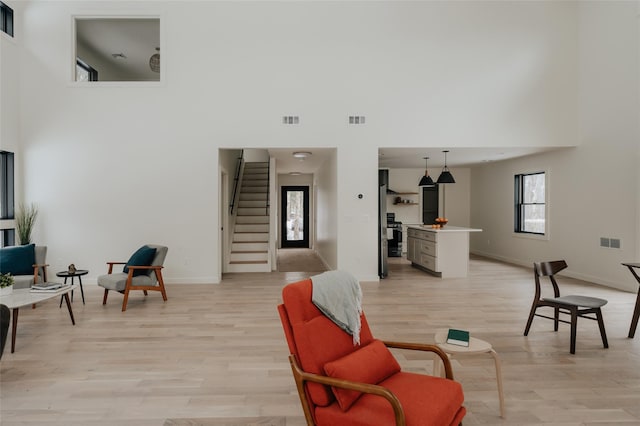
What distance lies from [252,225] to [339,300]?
23.7ft

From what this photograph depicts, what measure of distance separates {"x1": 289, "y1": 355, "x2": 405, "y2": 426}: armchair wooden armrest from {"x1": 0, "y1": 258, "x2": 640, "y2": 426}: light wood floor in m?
0.78

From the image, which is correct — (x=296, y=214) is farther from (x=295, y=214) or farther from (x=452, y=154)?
(x=452, y=154)

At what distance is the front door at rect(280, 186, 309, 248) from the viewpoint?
13.6m

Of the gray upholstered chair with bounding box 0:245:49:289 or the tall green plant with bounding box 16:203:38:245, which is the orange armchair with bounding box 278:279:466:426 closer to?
the gray upholstered chair with bounding box 0:245:49:289

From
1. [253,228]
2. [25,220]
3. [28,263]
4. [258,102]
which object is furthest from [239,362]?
[253,228]

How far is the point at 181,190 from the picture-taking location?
678cm

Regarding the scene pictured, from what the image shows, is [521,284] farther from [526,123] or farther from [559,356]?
[559,356]

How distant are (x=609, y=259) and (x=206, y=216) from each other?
7234 millimetres

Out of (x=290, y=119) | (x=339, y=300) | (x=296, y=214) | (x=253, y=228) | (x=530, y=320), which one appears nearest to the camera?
(x=339, y=300)

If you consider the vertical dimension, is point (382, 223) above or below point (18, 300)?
above

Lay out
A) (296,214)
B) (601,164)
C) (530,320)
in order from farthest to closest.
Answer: (296,214) → (601,164) → (530,320)

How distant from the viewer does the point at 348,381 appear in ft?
5.65

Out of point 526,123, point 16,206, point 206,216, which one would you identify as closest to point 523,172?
point 526,123

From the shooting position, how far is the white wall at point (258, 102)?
6.65 metres
